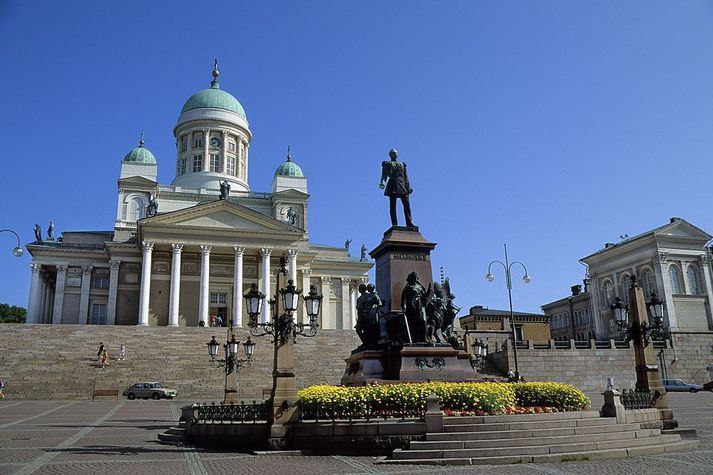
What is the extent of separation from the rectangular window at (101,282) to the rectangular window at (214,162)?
60.2ft

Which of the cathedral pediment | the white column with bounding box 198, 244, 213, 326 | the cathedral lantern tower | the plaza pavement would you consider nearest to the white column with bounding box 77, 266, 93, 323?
the cathedral pediment

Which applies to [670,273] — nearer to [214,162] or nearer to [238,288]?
[238,288]

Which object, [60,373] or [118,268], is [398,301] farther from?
[118,268]

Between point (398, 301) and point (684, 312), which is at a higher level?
point (684, 312)

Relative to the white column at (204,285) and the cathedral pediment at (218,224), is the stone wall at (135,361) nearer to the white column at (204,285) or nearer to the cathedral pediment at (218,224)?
the white column at (204,285)

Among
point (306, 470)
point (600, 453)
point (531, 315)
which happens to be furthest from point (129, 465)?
point (531, 315)

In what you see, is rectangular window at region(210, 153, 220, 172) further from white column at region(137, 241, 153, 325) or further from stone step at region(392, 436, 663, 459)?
stone step at region(392, 436, 663, 459)

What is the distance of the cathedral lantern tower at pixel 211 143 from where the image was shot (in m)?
70.5

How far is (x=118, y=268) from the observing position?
57906mm

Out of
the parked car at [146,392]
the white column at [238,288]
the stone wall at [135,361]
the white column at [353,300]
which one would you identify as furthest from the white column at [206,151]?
the parked car at [146,392]

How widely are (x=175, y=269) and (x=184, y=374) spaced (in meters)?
17.1

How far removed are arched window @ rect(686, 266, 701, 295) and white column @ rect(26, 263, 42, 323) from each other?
6345cm

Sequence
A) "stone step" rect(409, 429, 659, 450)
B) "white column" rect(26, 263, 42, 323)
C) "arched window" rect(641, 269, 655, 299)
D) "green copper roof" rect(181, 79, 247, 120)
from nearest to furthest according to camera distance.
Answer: "stone step" rect(409, 429, 659, 450)
"white column" rect(26, 263, 42, 323)
"arched window" rect(641, 269, 655, 299)
"green copper roof" rect(181, 79, 247, 120)

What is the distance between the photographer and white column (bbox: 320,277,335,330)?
2552 inches
